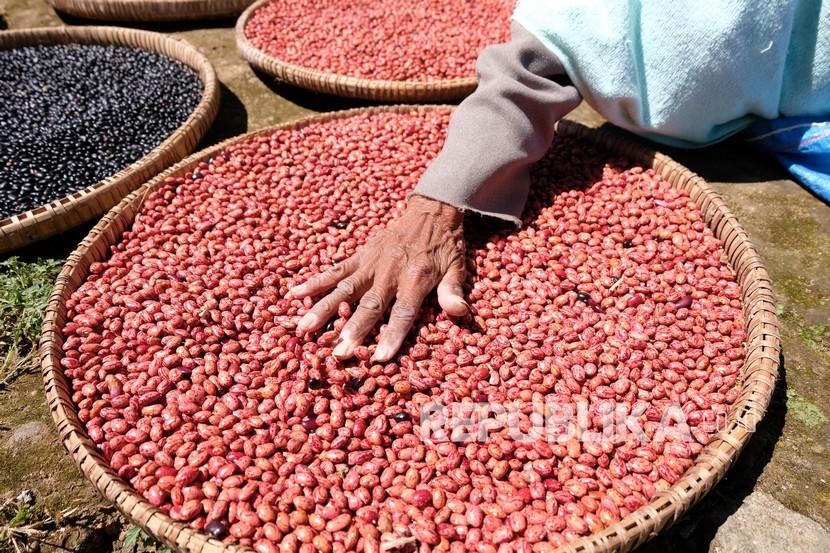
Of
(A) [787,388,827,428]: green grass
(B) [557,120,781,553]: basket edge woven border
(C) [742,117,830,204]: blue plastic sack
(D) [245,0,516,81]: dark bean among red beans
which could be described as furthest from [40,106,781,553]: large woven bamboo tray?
(D) [245,0,516,81]: dark bean among red beans

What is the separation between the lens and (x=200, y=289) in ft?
7.27

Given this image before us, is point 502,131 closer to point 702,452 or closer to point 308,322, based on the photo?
point 308,322

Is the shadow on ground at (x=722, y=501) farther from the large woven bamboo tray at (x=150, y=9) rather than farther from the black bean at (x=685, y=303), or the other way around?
the large woven bamboo tray at (x=150, y=9)

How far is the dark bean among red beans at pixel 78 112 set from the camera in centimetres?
294

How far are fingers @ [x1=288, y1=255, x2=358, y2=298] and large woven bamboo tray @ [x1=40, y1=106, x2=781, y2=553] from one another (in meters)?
0.82

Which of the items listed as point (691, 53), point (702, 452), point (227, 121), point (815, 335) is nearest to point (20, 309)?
point (227, 121)

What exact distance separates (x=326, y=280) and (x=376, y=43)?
2.59 meters

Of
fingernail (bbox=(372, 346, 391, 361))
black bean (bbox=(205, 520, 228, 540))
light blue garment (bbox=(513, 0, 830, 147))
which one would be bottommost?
black bean (bbox=(205, 520, 228, 540))

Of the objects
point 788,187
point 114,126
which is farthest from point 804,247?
point 114,126

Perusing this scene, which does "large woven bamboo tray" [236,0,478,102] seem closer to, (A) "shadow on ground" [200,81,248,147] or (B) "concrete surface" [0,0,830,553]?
(A) "shadow on ground" [200,81,248,147]

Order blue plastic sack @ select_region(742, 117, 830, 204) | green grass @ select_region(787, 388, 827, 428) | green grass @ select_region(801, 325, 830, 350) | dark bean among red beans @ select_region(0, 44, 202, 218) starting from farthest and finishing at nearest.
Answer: dark bean among red beans @ select_region(0, 44, 202, 218) < blue plastic sack @ select_region(742, 117, 830, 204) < green grass @ select_region(801, 325, 830, 350) < green grass @ select_region(787, 388, 827, 428)

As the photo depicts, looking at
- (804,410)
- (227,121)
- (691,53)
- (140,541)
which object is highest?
(691,53)

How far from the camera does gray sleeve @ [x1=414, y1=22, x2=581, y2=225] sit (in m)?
2.42

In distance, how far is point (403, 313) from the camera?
6.59ft
